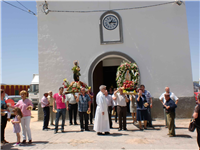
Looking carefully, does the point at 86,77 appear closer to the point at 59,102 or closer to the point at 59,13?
the point at 59,102

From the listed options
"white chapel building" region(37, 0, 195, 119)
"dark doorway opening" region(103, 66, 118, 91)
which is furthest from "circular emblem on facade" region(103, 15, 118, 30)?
"dark doorway opening" region(103, 66, 118, 91)

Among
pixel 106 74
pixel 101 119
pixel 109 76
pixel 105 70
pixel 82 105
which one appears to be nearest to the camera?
pixel 101 119

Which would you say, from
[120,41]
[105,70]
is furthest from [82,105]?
[105,70]

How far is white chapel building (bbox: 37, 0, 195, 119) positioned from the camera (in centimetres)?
1038

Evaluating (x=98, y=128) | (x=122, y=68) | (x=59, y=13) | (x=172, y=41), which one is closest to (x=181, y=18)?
(x=172, y=41)

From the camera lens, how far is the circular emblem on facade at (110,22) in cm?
1093

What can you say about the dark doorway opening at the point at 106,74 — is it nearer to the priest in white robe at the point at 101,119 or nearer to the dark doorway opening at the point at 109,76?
the dark doorway opening at the point at 109,76

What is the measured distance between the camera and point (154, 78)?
10445 mm

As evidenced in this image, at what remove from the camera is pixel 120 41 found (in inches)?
423

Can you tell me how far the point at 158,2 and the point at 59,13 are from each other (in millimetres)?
5759

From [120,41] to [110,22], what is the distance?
128cm

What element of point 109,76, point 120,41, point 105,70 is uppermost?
point 120,41

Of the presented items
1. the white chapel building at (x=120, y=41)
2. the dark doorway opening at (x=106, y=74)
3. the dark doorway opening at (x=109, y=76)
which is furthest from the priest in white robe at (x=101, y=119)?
the dark doorway opening at (x=109, y=76)

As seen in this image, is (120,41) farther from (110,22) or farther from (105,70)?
(105,70)
